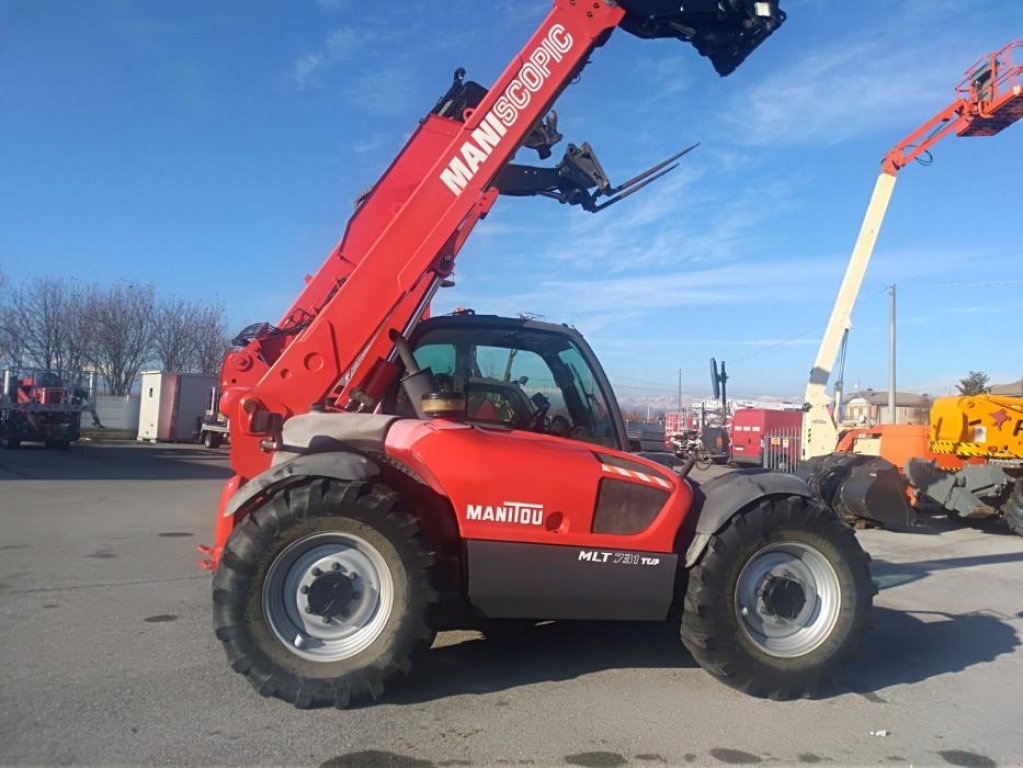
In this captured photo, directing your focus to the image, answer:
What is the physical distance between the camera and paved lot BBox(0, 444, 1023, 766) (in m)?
3.88

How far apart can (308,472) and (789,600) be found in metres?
2.84

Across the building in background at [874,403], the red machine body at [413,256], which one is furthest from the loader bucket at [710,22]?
the building in background at [874,403]

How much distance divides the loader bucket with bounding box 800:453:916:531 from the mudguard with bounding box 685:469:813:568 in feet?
26.7

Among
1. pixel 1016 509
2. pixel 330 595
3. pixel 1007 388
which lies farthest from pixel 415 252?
pixel 1007 388

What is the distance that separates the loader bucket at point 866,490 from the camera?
1258 cm

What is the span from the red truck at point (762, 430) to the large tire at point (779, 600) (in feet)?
59.9

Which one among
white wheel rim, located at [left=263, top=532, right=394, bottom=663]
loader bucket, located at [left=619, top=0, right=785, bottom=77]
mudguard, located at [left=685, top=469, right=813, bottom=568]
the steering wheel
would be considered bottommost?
white wheel rim, located at [left=263, top=532, right=394, bottom=663]

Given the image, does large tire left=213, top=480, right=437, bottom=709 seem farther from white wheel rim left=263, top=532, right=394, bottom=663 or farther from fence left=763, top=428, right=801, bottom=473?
fence left=763, top=428, right=801, bottom=473

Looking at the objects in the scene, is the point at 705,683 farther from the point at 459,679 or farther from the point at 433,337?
the point at 433,337

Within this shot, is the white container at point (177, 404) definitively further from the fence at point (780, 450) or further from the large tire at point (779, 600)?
the large tire at point (779, 600)

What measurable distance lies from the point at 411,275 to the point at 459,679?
2527 mm

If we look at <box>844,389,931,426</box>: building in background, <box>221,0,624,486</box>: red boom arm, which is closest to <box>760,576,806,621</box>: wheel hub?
<box>221,0,624,486</box>: red boom arm

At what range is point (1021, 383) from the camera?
55031mm

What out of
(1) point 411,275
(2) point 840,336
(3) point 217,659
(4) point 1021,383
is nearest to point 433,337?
(1) point 411,275
